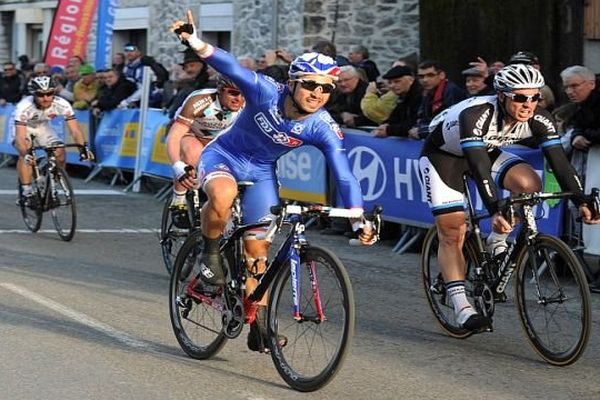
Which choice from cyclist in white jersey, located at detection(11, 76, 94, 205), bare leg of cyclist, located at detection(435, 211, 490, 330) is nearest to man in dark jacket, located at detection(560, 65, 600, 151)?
bare leg of cyclist, located at detection(435, 211, 490, 330)

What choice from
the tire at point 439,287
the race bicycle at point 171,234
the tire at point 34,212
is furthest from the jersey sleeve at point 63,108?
the tire at point 439,287

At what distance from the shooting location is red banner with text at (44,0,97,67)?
27.0 m

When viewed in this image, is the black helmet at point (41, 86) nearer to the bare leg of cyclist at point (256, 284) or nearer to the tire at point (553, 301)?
the bare leg of cyclist at point (256, 284)

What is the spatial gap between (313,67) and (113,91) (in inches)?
530

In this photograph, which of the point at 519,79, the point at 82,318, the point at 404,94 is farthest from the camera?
the point at 404,94

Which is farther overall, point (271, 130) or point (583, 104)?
point (583, 104)

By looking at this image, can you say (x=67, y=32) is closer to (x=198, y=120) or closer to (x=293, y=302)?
(x=198, y=120)

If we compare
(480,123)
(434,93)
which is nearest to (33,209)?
(434,93)

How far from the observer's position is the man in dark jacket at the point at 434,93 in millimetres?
12734

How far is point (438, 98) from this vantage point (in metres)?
12.8

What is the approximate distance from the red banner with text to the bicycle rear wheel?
43.3ft

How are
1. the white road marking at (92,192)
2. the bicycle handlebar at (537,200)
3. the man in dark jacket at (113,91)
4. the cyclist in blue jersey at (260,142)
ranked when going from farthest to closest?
the man in dark jacket at (113,91) < the white road marking at (92,192) < the bicycle handlebar at (537,200) < the cyclist in blue jersey at (260,142)

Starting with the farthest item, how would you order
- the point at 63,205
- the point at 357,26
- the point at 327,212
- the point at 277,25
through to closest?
1. the point at 277,25
2. the point at 357,26
3. the point at 63,205
4. the point at 327,212

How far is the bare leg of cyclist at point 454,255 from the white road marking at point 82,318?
1911 millimetres
